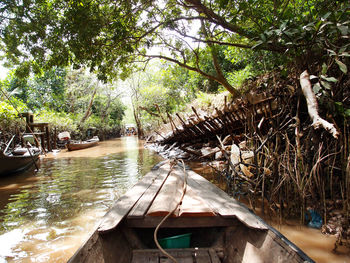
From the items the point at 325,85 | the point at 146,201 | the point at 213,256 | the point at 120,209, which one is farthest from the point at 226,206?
the point at 325,85

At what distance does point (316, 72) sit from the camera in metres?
3.99

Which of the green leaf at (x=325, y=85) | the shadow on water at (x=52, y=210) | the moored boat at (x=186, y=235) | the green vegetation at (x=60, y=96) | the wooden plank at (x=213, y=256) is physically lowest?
the shadow on water at (x=52, y=210)

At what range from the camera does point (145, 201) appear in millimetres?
2543

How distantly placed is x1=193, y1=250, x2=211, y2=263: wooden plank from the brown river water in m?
1.01

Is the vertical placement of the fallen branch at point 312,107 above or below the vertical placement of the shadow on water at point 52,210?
above

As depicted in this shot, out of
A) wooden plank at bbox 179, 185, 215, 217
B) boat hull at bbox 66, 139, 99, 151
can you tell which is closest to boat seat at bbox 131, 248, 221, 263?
wooden plank at bbox 179, 185, 215, 217

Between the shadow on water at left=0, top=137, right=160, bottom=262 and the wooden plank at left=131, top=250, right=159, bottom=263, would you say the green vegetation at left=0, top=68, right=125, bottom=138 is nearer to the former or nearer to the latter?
the shadow on water at left=0, top=137, right=160, bottom=262

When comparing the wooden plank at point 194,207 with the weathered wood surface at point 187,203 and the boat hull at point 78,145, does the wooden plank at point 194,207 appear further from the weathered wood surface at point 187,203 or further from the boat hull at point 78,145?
the boat hull at point 78,145

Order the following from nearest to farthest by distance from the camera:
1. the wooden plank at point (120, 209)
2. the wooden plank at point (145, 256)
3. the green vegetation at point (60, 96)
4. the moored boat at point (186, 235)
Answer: the moored boat at point (186, 235), the wooden plank at point (120, 209), the wooden plank at point (145, 256), the green vegetation at point (60, 96)

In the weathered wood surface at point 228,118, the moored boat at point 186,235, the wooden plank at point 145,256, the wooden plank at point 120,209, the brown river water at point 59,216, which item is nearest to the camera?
the moored boat at point 186,235

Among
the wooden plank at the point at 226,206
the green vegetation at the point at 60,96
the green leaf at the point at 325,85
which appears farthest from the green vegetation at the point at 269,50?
the green vegetation at the point at 60,96

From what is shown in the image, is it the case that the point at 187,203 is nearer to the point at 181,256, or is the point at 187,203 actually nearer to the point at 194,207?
the point at 194,207

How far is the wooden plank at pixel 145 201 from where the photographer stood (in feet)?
7.07

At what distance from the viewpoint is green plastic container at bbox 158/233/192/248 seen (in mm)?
2199
